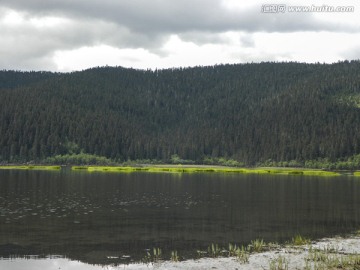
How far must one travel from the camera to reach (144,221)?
59.1 m

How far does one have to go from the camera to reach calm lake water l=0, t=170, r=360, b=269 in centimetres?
4216

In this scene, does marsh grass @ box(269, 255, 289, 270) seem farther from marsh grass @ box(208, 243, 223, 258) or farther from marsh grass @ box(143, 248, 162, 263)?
marsh grass @ box(143, 248, 162, 263)

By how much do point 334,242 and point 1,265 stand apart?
29.7 meters

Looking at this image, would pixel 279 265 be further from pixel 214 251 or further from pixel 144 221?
pixel 144 221

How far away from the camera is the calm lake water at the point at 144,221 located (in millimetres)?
42156

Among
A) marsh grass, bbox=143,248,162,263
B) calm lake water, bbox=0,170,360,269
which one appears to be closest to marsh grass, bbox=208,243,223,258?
calm lake water, bbox=0,170,360,269

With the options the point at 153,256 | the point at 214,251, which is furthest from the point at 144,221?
the point at 153,256

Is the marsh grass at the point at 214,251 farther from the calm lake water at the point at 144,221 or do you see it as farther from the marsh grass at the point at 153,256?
the marsh grass at the point at 153,256

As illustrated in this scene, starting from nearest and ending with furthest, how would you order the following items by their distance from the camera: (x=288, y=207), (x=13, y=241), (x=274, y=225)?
(x=13, y=241) < (x=274, y=225) < (x=288, y=207)

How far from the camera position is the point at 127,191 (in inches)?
3900

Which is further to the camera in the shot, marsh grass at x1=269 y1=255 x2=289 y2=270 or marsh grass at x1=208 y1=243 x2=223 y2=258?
marsh grass at x1=208 y1=243 x2=223 y2=258

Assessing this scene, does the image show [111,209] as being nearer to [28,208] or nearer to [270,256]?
[28,208]

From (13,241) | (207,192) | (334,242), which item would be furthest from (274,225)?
(207,192)

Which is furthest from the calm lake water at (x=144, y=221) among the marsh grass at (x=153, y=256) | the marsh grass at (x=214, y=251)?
the marsh grass at (x=214, y=251)
